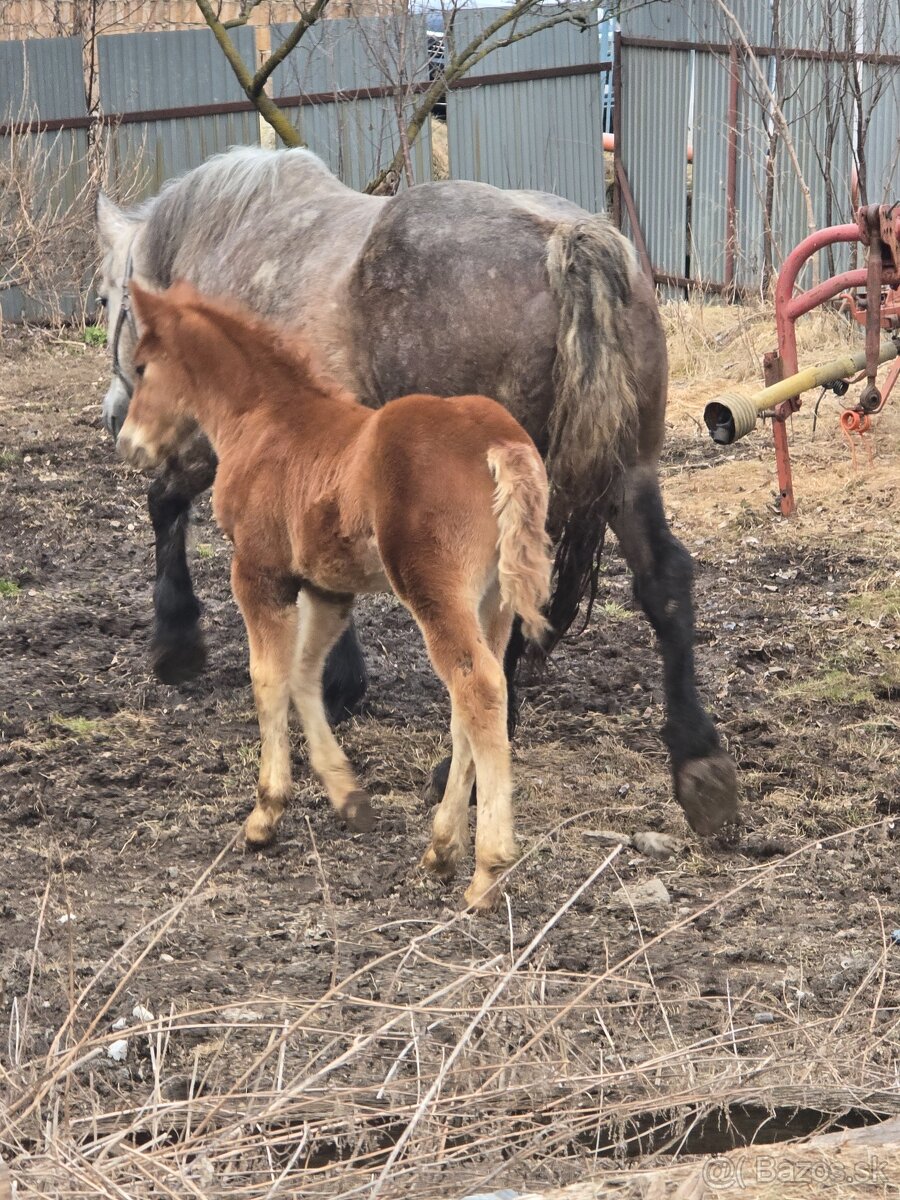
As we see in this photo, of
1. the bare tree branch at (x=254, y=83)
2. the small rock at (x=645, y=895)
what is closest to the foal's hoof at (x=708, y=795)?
the small rock at (x=645, y=895)

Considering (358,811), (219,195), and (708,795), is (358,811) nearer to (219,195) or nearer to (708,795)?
(708,795)

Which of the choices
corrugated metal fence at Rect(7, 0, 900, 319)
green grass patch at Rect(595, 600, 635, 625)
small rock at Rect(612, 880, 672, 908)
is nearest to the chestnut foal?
small rock at Rect(612, 880, 672, 908)

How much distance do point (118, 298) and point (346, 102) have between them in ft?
28.3

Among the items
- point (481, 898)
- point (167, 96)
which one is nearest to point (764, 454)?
point (481, 898)

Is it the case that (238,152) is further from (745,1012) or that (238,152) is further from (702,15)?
(702,15)

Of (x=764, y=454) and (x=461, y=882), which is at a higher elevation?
(x=764, y=454)

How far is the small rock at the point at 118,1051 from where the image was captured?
10.6ft

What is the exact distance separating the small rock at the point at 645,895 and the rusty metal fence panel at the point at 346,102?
10909 millimetres

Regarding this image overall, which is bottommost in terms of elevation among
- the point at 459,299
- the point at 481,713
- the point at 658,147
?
the point at 481,713

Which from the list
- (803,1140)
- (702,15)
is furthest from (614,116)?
(803,1140)

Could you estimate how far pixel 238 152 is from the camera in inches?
226

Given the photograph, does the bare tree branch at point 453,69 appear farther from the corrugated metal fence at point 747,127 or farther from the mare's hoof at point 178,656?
the mare's hoof at point 178,656

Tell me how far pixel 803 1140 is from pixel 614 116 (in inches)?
536

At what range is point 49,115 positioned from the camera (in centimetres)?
→ 1423
